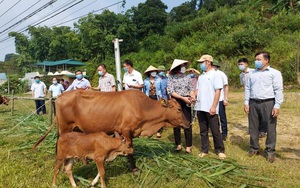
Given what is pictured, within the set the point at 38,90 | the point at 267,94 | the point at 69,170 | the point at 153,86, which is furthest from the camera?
the point at 38,90

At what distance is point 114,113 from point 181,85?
1408mm

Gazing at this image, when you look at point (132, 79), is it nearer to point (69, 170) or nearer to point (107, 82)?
point (107, 82)

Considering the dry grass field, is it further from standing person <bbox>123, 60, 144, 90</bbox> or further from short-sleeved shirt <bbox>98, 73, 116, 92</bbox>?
short-sleeved shirt <bbox>98, 73, 116, 92</bbox>

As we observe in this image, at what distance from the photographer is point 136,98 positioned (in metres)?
4.72

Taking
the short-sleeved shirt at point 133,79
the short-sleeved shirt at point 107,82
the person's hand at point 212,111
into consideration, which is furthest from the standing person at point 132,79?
the person's hand at point 212,111

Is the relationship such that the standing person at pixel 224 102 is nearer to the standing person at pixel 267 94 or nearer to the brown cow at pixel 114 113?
the standing person at pixel 267 94

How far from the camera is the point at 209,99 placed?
507 centimetres

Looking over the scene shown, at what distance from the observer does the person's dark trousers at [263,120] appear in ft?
16.2

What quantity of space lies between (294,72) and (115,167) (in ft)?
50.1

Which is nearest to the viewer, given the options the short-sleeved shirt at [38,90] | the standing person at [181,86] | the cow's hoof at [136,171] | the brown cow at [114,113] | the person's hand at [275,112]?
the cow's hoof at [136,171]

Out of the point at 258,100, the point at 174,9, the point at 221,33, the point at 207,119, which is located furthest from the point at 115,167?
the point at 174,9

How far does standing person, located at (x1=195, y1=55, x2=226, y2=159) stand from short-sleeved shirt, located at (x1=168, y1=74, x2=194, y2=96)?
A: 214mm

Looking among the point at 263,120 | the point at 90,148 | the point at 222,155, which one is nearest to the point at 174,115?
the point at 222,155

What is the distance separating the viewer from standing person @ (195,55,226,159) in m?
4.99
